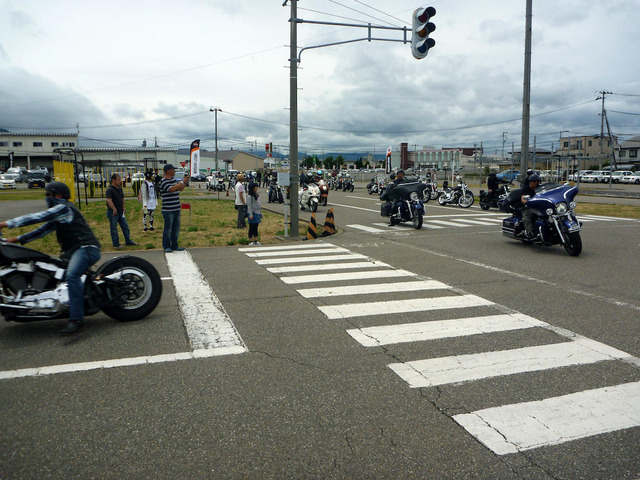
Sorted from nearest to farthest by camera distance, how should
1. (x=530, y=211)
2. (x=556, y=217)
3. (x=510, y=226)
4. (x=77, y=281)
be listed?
(x=77, y=281) → (x=556, y=217) → (x=530, y=211) → (x=510, y=226)

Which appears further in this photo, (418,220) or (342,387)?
(418,220)

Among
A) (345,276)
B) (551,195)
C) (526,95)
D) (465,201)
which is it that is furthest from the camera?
(465,201)

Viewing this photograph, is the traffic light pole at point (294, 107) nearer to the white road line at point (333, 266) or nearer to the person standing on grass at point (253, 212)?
the person standing on grass at point (253, 212)

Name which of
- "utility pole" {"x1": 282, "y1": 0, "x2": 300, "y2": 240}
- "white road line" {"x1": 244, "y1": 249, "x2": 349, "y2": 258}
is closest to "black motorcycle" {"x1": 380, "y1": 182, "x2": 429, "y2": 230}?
"utility pole" {"x1": 282, "y1": 0, "x2": 300, "y2": 240}

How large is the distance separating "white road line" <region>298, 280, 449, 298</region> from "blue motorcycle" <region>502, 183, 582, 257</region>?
411cm

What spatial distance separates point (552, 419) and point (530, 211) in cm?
892

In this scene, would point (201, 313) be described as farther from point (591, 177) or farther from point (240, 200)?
point (591, 177)

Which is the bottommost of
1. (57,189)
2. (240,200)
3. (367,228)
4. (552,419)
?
(552,419)

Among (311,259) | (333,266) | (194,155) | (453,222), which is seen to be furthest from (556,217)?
(194,155)

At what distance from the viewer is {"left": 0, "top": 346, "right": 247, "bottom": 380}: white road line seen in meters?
4.81

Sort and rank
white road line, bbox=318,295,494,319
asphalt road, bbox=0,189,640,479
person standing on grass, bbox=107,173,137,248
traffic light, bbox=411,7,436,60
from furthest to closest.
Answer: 1. traffic light, bbox=411,7,436,60
2. person standing on grass, bbox=107,173,137,248
3. white road line, bbox=318,295,494,319
4. asphalt road, bbox=0,189,640,479

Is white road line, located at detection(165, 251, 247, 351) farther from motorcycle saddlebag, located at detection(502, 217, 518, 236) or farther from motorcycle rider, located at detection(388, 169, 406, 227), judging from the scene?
motorcycle rider, located at detection(388, 169, 406, 227)

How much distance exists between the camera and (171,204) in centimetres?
1167

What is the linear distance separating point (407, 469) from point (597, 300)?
535 centimetres
